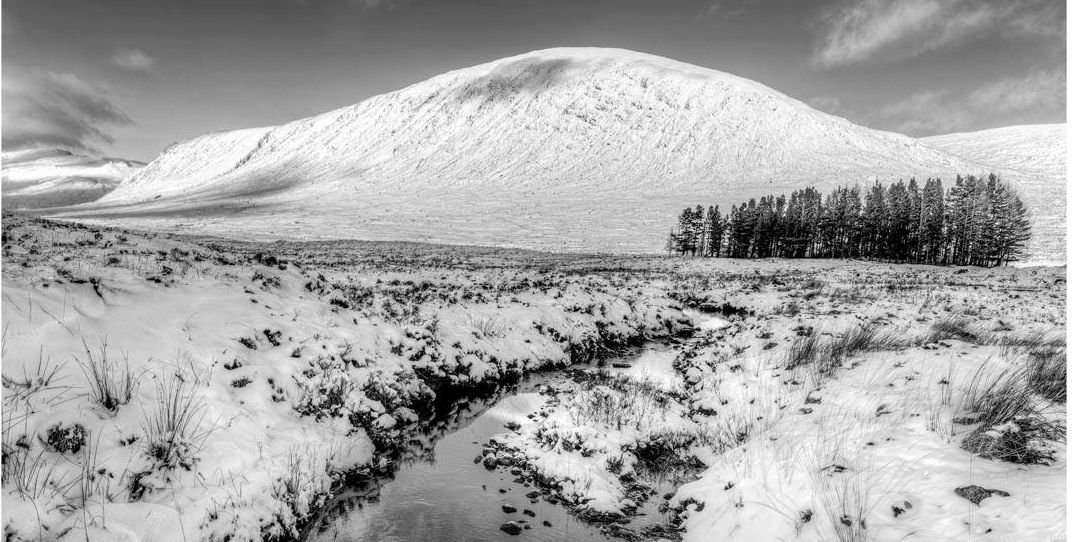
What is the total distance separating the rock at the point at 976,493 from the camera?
4523 millimetres

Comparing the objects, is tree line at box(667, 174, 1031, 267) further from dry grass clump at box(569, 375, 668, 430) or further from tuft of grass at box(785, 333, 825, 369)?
dry grass clump at box(569, 375, 668, 430)

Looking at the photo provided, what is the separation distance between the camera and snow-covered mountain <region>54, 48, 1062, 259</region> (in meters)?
94.6

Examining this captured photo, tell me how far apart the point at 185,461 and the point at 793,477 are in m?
7.17

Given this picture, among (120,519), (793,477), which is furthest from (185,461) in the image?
(793,477)

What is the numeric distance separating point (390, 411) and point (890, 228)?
8357 centimetres

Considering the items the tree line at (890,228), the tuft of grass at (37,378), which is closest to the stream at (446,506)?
the tuft of grass at (37,378)

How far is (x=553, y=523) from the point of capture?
637 centimetres

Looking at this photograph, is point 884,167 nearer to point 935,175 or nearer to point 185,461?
point 935,175

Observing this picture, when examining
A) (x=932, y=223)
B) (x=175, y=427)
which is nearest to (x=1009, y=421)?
(x=175, y=427)

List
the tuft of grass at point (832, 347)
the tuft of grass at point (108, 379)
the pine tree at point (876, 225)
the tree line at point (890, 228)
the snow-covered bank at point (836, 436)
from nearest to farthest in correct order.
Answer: the snow-covered bank at point (836, 436) < the tuft of grass at point (108, 379) < the tuft of grass at point (832, 347) < the tree line at point (890, 228) < the pine tree at point (876, 225)

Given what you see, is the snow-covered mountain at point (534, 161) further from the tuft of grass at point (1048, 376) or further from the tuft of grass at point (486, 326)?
the tuft of grass at point (1048, 376)

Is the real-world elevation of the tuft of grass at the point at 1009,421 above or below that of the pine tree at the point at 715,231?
below

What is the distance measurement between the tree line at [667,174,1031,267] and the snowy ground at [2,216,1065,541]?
6673 cm

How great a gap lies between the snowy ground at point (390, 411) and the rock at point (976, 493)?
0.08 metres
